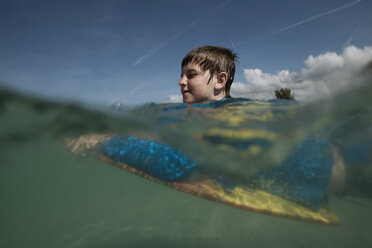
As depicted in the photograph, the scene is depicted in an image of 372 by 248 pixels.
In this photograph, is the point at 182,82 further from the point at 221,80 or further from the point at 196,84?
the point at 221,80

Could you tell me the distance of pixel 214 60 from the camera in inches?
218

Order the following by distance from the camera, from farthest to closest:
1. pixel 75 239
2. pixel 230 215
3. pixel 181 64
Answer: pixel 230 215
pixel 75 239
pixel 181 64

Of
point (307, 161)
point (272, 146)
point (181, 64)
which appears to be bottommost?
point (307, 161)

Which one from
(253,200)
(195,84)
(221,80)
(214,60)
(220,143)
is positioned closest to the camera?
(253,200)

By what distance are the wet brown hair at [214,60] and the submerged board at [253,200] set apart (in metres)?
3.06

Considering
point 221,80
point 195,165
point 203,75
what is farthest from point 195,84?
point 195,165

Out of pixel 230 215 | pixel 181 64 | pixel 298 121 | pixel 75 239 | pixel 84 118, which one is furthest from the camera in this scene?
pixel 230 215

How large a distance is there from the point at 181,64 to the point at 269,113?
2928 mm

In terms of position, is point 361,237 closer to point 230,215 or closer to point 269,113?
point 230,215

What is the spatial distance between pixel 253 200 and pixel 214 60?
13.2ft

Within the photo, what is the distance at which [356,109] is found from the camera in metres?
4.18

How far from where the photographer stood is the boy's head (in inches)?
206

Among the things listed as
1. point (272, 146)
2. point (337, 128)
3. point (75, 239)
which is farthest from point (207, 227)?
point (337, 128)

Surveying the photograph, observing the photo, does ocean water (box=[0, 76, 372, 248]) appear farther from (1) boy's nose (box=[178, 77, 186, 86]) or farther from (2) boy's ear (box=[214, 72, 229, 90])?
(2) boy's ear (box=[214, 72, 229, 90])
